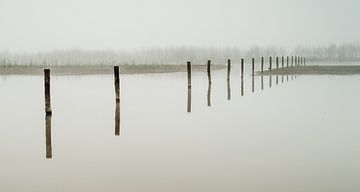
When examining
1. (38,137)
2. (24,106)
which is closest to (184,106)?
(24,106)

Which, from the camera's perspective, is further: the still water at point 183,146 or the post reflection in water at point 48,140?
the post reflection in water at point 48,140

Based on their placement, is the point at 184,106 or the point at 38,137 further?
the point at 184,106

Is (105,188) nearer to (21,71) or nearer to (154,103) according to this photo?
(154,103)

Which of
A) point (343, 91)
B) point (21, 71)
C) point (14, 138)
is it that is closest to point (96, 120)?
point (14, 138)

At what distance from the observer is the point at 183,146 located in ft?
22.2

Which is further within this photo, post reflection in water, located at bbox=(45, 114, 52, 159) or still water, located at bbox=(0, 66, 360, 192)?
post reflection in water, located at bbox=(45, 114, 52, 159)

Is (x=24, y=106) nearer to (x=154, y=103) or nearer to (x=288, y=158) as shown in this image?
(x=154, y=103)

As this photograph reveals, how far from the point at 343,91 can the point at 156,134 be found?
747 centimetres

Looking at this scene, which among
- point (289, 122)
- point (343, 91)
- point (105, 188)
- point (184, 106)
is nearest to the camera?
point (105, 188)

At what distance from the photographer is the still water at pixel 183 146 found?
5051 mm

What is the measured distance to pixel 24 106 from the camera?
1134 centimetres

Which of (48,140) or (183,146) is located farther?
(48,140)

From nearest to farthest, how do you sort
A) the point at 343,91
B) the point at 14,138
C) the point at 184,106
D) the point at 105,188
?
the point at 105,188 → the point at 14,138 → the point at 184,106 → the point at 343,91

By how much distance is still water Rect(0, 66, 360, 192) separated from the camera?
5051 millimetres
